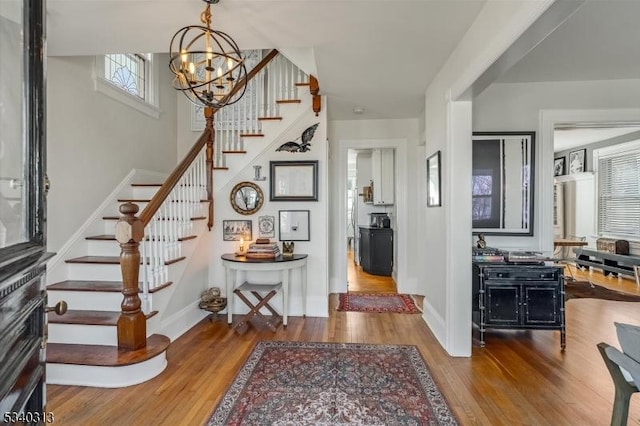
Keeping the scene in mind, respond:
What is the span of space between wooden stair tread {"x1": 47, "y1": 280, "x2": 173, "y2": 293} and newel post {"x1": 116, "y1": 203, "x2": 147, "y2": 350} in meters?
0.30

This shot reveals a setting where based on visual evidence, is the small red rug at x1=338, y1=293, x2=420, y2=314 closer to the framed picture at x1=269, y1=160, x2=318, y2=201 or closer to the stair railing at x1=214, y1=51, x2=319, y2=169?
the framed picture at x1=269, y1=160, x2=318, y2=201

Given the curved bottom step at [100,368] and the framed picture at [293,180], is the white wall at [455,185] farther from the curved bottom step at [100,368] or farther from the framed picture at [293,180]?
the curved bottom step at [100,368]

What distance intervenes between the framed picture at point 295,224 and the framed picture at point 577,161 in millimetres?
6599

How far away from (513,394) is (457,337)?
609mm

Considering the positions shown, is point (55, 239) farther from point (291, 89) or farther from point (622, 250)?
point (622, 250)

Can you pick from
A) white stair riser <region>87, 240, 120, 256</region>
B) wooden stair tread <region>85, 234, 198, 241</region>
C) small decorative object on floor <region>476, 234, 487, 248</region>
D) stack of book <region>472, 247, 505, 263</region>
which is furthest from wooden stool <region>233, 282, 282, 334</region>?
small decorative object on floor <region>476, 234, 487, 248</region>

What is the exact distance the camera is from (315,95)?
142 inches

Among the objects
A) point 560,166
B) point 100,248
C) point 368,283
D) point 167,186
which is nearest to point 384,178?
point 368,283

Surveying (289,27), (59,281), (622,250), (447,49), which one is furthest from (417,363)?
(622,250)

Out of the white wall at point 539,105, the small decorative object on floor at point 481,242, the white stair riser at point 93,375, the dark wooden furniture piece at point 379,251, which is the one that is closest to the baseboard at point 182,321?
the white stair riser at point 93,375

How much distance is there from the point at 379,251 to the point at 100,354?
15.6ft

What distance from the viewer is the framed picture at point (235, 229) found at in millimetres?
3873

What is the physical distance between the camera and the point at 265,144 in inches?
151

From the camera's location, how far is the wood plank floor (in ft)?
6.51
